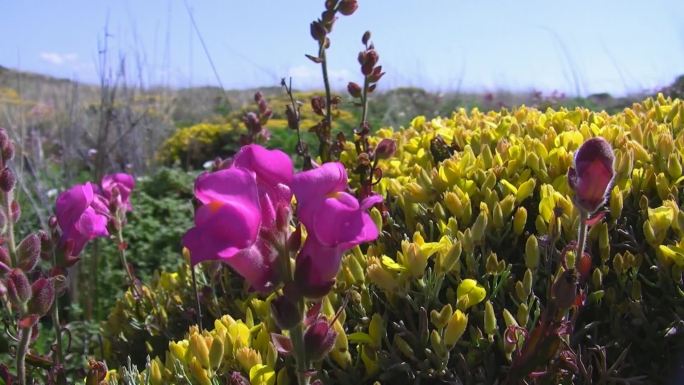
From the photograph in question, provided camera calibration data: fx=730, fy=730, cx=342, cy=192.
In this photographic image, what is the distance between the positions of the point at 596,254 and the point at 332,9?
43.6 inches

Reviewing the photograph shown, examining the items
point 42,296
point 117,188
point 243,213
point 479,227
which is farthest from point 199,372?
point 117,188

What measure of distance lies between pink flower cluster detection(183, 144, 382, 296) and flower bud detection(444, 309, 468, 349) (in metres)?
0.37

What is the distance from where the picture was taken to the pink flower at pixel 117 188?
2123mm

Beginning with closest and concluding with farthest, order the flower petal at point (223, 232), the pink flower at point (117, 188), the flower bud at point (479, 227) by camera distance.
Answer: the flower petal at point (223, 232) < the flower bud at point (479, 227) < the pink flower at point (117, 188)

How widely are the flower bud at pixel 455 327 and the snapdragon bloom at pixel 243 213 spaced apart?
0.42 meters

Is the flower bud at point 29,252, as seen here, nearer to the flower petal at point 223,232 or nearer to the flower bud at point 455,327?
the flower petal at point 223,232

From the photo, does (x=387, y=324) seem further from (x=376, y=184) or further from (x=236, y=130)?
(x=236, y=130)

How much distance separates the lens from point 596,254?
154 centimetres

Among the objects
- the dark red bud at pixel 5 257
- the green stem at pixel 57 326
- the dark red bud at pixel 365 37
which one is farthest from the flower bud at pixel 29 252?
the dark red bud at pixel 365 37

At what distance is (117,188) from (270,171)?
4.28ft

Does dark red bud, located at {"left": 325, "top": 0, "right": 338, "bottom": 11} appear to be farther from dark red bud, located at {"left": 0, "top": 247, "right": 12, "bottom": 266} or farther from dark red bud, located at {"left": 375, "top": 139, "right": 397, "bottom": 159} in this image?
dark red bud, located at {"left": 0, "top": 247, "right": 12, "bottom": 266}

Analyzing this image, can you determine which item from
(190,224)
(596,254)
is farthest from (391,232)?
(190,224)

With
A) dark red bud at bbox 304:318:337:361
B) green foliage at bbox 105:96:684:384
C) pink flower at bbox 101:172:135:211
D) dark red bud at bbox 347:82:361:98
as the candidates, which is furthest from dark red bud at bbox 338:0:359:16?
dark red bud at bbox 304:318:337:361

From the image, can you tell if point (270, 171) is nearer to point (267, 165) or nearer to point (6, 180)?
point (267, 165)
